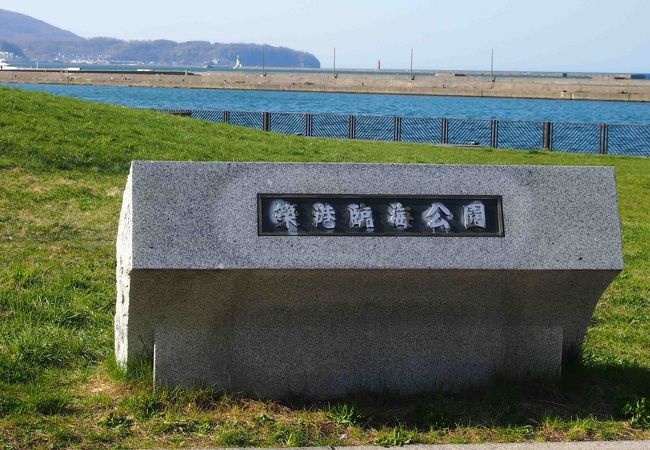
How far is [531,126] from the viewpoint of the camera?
37.3m

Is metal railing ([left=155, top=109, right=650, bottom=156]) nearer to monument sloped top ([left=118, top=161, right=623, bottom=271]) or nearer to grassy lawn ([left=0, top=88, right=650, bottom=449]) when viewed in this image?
grassy lawn ([left=0, top=88, right=650, bottom=449])

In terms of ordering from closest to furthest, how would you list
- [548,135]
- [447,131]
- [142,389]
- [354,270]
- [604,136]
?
[354,270] < [142,389] < [604,136] < [548,135] < [447,131]

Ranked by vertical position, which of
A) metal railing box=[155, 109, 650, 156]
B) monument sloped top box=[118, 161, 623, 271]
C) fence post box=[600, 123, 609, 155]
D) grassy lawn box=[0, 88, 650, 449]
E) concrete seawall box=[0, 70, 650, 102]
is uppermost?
concrete seawall box=[0, 70, 650, 102]

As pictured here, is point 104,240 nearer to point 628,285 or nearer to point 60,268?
point 60,268

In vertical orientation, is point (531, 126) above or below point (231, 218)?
above

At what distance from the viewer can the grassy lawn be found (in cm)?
495

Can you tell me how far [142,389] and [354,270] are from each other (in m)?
1.39

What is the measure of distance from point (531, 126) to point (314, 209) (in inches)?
1315

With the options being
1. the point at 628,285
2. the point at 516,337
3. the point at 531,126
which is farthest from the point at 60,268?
the point at 531,126

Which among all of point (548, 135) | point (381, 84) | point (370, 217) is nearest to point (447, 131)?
point (548, 135)

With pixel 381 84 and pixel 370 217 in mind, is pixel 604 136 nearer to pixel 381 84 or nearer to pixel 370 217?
pixel 370 217

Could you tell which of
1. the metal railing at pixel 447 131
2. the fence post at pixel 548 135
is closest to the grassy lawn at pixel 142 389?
the fence post at pixel 548 135

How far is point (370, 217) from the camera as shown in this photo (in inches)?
205

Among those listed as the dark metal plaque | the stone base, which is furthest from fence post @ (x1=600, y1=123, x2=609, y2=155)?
the dark metal plaque
